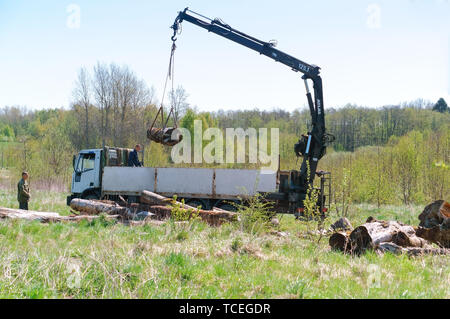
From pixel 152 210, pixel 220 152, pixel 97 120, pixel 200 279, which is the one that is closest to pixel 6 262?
pixel 200 279

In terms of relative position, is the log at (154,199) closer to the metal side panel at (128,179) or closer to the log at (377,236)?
the metal side panel at (128,179)

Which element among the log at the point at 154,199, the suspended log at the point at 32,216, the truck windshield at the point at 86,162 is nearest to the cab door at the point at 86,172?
the truck windshield at the point at 86,162

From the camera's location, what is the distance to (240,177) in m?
14.7

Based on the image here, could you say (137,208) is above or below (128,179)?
below

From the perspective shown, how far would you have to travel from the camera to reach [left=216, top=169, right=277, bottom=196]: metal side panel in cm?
1426

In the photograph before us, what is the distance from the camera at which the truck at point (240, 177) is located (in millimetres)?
14125

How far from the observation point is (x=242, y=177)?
14.7 m

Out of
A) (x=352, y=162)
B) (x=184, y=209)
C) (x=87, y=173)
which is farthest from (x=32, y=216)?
(x=352, y=162)

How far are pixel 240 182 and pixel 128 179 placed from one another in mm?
4542

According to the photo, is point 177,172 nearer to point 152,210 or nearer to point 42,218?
point 152,210

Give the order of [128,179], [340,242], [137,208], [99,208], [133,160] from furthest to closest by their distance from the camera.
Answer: [133,160], [128,179], [137,208], [99,208], [340,242]

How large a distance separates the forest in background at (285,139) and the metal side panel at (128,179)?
2785 millimetres

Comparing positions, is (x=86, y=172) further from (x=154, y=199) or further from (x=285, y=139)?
(x=285, y=139)
